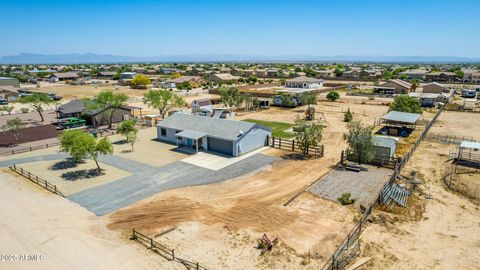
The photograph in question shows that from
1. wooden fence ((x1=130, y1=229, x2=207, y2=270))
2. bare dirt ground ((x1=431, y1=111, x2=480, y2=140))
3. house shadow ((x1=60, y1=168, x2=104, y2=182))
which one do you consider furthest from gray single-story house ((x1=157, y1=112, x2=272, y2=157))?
bare dirt ground ((x1=431, y1=111, x2=480, y2=140))

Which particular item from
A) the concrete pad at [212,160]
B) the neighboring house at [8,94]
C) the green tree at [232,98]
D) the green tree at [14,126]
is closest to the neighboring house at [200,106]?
the green tree at [232,98]

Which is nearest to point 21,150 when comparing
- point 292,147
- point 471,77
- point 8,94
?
point 292,147

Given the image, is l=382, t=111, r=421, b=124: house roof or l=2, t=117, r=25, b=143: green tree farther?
l=382, t=111, r=421, b=124: house roof

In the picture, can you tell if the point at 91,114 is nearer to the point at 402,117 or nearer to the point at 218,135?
the point at 218,135

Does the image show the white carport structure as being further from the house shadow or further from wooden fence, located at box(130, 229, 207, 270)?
wooden fence, located at box(130, 229, 207, 270)

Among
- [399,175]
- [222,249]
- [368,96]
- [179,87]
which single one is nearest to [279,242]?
[222,249]

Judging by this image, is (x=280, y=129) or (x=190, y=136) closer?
(x=190, y=136)

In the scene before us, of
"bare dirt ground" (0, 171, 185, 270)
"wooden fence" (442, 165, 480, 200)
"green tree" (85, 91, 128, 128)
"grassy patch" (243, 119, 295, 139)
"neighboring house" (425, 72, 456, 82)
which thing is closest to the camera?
"bare dirt ground" (0, 171, 185, 270)
